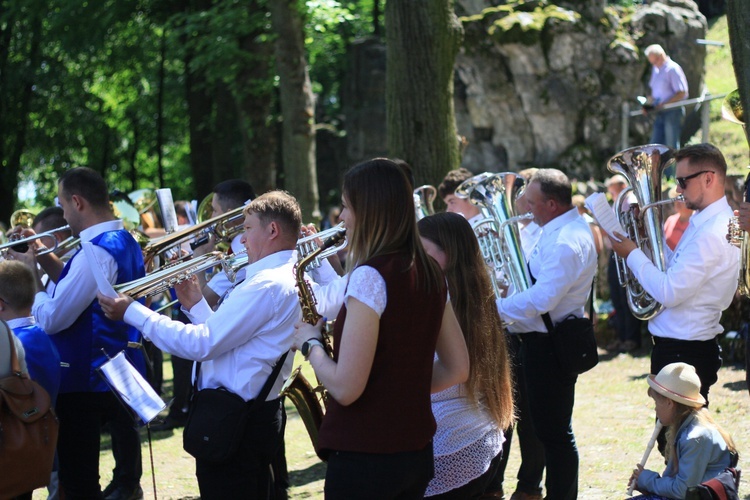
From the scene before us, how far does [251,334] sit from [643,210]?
2.46 metres

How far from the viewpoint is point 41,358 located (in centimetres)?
452

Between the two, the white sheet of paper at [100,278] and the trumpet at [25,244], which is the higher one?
the trumpet at [25,244]

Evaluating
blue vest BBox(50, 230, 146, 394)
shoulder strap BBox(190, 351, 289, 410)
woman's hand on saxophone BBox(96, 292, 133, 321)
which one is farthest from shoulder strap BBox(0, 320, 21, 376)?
shoulder strap BBox(190, 351, 289, 410)

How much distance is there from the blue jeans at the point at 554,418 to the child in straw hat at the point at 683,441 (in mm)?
775

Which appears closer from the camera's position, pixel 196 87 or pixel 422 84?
pixel 422 84

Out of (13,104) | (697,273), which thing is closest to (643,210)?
(697,273)

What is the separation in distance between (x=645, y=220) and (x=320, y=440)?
2.83 meters

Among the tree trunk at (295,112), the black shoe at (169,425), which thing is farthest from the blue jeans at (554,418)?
the tree trunk at (295,112)

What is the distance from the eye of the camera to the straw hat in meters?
4.20

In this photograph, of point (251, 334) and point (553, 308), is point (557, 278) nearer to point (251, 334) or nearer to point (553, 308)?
point (553, 308)

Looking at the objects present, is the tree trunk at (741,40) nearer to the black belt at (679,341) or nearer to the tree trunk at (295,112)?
the black belt at (679,341)

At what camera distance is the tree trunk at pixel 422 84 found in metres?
8.48

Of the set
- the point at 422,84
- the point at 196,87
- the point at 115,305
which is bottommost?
the point at 115,305

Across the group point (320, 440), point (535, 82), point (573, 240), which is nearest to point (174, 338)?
point (320, 440)
